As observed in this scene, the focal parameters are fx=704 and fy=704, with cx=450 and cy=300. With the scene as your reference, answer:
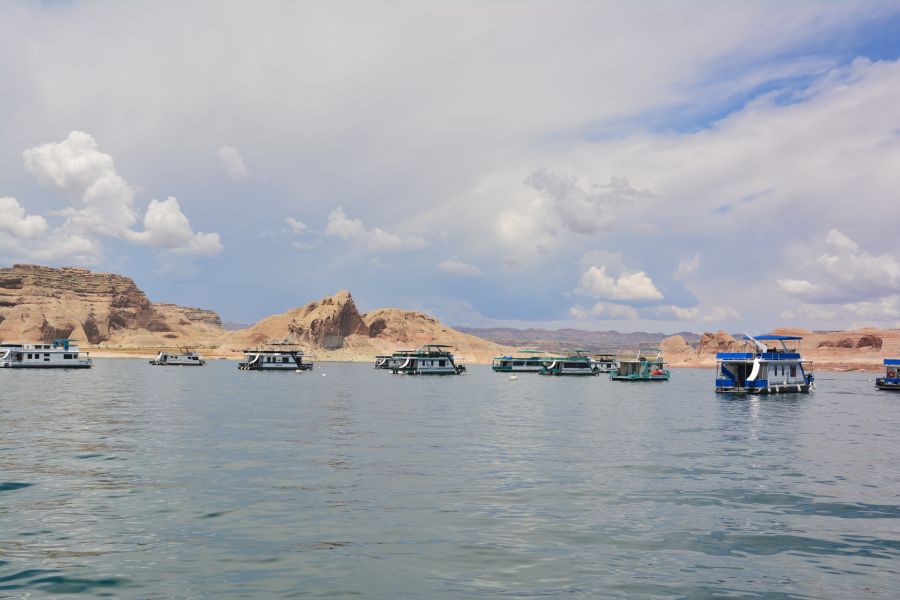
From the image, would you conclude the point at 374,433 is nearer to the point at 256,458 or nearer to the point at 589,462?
the point at 256,458

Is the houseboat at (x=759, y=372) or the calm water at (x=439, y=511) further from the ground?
the houseboat at (x=759, y=372)

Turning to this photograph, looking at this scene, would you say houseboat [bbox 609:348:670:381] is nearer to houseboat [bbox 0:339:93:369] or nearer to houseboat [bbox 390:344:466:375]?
houseboat [bbox 390:344:466:375]

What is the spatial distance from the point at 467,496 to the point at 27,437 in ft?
88.5

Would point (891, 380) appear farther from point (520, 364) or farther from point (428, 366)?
point (520, 364)

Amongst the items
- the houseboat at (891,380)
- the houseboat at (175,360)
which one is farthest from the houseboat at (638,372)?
the houseboat at (175,360)

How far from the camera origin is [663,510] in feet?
74.2

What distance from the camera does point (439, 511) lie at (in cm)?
2188

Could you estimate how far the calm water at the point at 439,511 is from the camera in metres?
15.4

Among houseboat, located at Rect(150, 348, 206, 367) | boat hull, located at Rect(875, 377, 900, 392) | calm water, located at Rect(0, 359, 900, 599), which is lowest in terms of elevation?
calm water, located at Rect(0, 359, 900, 599)

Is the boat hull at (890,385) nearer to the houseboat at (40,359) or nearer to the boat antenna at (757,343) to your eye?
the boat antenna at (757,343)

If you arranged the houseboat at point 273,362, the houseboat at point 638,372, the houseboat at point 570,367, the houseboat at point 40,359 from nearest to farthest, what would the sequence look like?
the houseboat at point 638,372, the houseboat at point 40,359, the houseboat at point 273,362, the houseboat at point 570,367

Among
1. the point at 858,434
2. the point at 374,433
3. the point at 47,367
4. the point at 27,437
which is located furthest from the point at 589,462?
the point at 47,367

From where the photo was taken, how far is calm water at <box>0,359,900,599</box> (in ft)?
50.5

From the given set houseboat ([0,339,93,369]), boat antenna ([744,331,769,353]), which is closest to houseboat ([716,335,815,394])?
boat antenna ([744,331,769,353])
